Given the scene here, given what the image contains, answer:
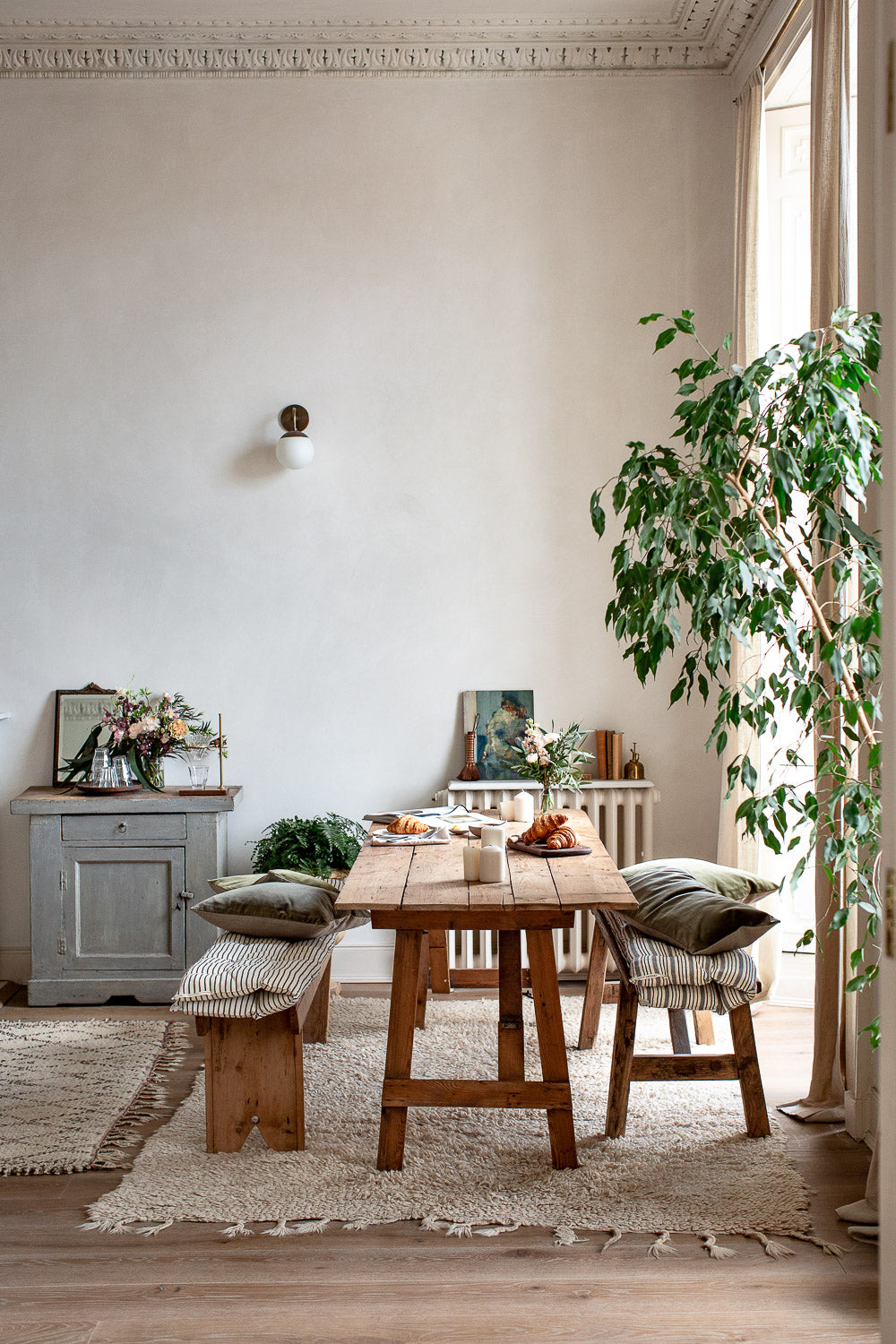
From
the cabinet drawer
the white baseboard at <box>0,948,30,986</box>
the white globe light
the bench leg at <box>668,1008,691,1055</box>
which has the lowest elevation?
the white baseboard at <box>0,948,30,986</box>

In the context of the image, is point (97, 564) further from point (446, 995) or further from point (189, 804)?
point (446, 995)

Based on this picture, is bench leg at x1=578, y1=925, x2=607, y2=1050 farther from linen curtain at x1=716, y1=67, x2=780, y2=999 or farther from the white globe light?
the white globe light

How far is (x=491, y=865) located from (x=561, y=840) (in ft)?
1.39

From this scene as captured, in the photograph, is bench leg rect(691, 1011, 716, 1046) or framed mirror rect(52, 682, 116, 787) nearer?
bench leg rect(691, 1011, 716, 1046)

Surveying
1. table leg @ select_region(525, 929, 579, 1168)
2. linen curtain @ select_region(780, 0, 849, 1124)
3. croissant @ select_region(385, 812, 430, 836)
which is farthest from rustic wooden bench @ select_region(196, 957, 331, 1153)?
linen curtain @ select_region(780, 0, 849, 1124)

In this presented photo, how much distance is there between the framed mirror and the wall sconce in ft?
4.01

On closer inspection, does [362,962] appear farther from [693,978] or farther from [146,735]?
[693,978]

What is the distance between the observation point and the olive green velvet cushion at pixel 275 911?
3.09 m

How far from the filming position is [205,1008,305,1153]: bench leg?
288 cm

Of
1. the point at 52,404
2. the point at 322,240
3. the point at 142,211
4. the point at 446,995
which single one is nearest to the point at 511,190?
the point at 322,240

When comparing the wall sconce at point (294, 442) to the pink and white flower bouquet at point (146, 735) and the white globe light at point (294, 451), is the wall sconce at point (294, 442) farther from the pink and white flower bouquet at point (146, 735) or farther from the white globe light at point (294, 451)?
the pink and white flower bouquet at point (146, 735)

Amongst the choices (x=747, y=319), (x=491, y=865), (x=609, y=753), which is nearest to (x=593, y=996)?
(x=491, y=865)

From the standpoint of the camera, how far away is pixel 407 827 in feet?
11.7

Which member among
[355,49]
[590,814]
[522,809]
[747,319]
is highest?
[355,49]
